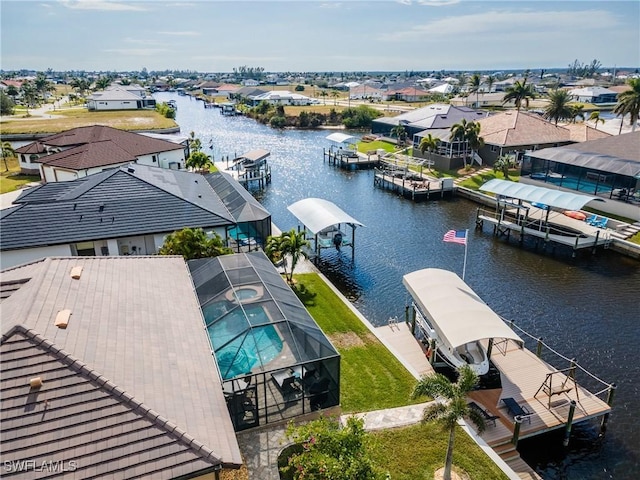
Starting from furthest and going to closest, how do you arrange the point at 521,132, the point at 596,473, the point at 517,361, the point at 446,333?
the point at 521,132
the point at 517,361
the point at 446,333
the point at 596,473

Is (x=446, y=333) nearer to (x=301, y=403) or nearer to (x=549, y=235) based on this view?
(x=301, y=403)

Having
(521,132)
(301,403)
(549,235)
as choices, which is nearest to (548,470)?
(301,403)

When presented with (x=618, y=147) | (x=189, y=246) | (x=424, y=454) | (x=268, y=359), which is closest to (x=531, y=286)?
(x=424, y=454)

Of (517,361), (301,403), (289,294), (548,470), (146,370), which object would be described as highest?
(146,370)

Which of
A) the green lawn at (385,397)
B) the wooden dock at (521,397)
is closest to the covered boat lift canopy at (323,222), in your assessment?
the green lawn at (385,397)
